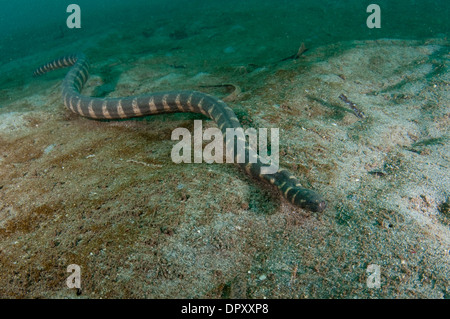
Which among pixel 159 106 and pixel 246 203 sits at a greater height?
pixel 159 106

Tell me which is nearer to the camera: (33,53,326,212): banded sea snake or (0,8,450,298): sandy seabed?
(0,8,450,298): sandy seabed

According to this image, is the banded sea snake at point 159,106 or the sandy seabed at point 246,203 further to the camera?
the banded sea snake at point 159,106

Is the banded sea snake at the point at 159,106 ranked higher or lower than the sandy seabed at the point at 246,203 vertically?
higher

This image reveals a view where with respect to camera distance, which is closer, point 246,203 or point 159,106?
point 246,203

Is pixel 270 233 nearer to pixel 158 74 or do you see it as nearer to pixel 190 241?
pixel 190 241

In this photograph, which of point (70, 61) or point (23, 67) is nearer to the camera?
point (70, 61)

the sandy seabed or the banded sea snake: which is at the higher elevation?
the banded sea snake
